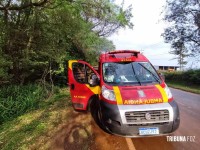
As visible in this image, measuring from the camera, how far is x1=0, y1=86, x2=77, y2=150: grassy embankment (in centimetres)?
635

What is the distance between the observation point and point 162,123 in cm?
548

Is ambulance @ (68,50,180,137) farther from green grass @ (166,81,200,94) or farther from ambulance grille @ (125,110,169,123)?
green grass @ (166,81,200,94)

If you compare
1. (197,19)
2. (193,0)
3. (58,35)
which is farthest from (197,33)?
(58,35)

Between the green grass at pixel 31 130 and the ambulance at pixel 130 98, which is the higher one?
the ambulance at pixel 130 98

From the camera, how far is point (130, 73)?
696cm

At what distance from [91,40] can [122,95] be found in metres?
14.4

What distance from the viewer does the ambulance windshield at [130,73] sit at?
6711 millimetres

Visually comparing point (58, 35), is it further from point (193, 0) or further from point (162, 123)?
point (193, 0)

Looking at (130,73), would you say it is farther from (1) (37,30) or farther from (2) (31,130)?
(1) (37,30)

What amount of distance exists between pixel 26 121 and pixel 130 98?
4535mm

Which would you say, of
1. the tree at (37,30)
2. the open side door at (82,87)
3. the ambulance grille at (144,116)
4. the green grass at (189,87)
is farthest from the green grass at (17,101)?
the green grass at (189,87)

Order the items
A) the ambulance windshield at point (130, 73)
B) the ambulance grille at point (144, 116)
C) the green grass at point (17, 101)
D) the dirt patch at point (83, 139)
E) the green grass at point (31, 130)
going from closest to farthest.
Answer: the ambulance grille at point (144, 116), the dirt patch at point (83, 139), the green grass at point (31, 130), the ambulance windshield at point (130, 73), the green grass at point (17, 101)

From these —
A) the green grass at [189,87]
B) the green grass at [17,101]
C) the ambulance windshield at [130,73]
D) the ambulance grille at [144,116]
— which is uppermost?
the ambulance windshield at [130,73]

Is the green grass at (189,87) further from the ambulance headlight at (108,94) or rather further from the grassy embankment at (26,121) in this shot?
the ambulance headlight at (108,94)
